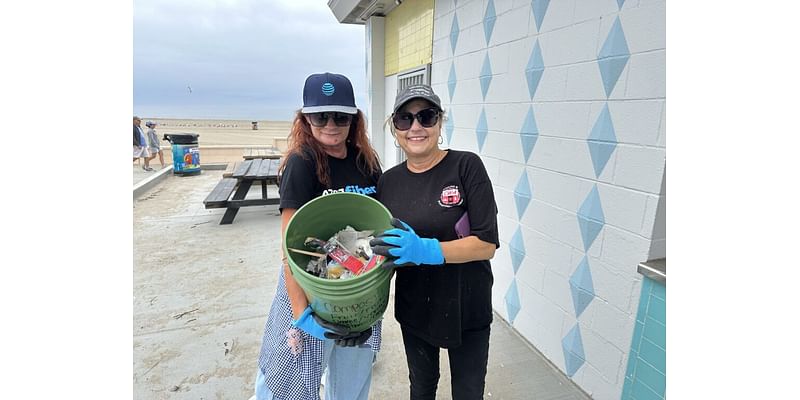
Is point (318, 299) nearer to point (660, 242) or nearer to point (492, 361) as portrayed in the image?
point (660, 242)

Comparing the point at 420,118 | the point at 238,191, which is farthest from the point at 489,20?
the point at 238,191

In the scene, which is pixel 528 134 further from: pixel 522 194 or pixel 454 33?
pixel 454 33

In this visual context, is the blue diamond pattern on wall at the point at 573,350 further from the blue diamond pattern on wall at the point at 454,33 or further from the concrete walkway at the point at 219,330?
the blue diamond pattern on wall at the point at 454,33

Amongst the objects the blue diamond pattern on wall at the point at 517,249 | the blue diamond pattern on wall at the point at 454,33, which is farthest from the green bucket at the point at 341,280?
the blue diamond pattern on wall at the point at 454,33

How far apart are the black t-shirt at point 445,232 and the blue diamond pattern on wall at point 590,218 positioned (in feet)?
2.94

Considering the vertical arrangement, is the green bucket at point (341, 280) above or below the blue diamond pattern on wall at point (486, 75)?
below

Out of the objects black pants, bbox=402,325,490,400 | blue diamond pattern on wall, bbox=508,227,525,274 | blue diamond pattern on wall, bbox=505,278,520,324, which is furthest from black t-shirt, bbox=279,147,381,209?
blue diamond pattern on wall, bbox=505,278,520,324

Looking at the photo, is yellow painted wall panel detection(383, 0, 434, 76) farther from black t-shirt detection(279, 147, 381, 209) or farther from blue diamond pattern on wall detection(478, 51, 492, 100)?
black t-shirt detection(279, 147, 381, 209)

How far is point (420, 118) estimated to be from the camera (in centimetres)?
150

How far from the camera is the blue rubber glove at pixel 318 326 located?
1.33m

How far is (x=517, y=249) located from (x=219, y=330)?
2451mm

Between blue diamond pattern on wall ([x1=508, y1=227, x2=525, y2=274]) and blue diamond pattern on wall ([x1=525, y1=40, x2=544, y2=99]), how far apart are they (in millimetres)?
1024

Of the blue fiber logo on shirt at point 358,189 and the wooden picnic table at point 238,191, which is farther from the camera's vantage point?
the wooden picnic table at point 238,191

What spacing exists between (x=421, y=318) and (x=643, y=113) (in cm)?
141
